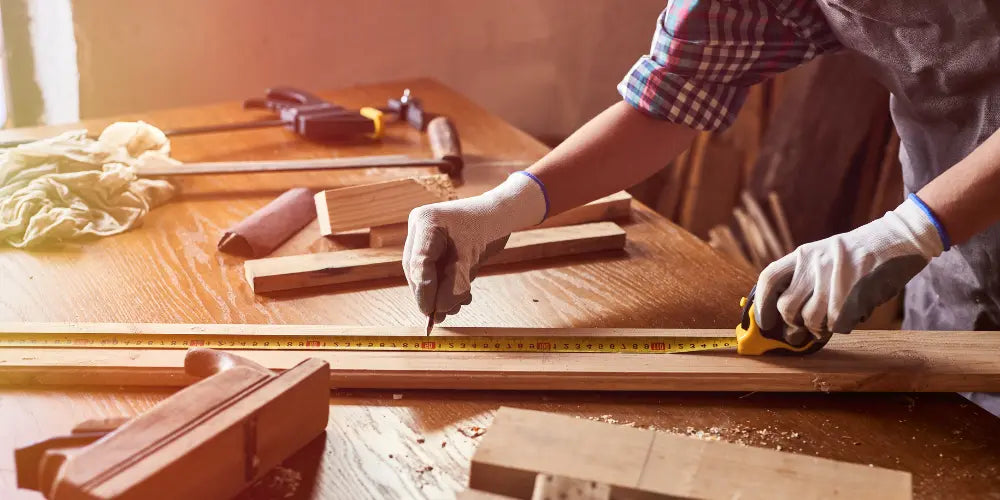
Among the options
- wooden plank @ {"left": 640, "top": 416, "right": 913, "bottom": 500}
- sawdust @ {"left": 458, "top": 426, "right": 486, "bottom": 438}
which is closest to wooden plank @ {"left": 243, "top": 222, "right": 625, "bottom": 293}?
sawdust @ {"left": 458, "top": 426, "right": 486, "bottom": 438}

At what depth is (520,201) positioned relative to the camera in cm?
170

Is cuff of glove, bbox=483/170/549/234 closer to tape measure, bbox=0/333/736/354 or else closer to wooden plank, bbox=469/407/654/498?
tape measure, bbox=0/333/736/354

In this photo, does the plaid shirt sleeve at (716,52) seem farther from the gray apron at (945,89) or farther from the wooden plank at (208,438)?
the wooden plank at (208,438)

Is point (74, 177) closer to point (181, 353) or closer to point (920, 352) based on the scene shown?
point (181, 353)

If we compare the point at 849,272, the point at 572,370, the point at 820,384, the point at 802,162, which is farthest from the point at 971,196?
the point at 802,162

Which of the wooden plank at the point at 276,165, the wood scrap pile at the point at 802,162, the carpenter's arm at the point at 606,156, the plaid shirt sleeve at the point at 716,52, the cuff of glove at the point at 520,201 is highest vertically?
the plaid shirt sleeve at the point at 716,52

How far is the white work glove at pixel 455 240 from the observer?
5.01 ft

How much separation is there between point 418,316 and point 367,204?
0.38 meters

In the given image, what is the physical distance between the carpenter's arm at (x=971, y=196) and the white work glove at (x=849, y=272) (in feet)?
0.07

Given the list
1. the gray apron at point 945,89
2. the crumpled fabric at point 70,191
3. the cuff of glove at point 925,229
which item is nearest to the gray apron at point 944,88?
the gray apron at point 945,89

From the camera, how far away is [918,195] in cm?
144

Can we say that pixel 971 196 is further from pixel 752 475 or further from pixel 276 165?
pixel 276 165

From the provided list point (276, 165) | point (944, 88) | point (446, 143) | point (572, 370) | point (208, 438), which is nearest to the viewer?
point (208, 438)

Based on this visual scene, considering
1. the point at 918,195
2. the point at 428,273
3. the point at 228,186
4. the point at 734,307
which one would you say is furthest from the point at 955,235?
the point at 228,186
